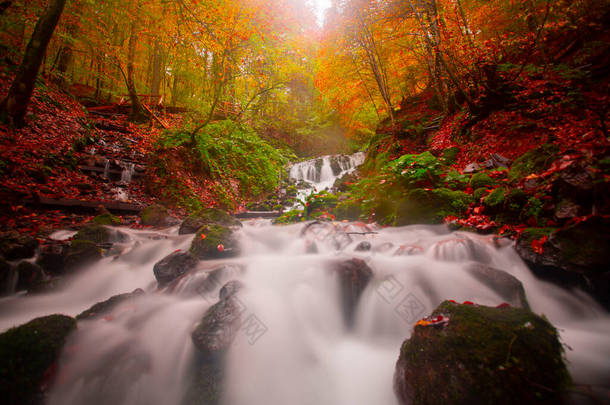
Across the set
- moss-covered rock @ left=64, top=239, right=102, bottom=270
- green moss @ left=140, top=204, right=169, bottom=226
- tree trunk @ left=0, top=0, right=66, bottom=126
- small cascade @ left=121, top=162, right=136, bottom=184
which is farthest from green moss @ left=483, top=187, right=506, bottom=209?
tree trunk @ left=0, top=0, right=66, bottom=126

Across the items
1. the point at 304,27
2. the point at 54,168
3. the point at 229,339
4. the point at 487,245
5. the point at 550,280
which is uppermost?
the point at 304,27

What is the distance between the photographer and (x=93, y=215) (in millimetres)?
5867

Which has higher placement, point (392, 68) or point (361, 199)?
point (392, 68)

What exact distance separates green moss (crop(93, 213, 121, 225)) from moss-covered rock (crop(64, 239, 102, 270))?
1389 mm

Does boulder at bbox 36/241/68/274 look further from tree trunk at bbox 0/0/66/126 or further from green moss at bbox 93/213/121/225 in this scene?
tree trunk at bbox 0/0/66/126

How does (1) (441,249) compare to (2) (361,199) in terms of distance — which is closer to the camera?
(1) (441,249)

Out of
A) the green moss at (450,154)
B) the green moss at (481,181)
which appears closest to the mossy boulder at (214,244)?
the green moss at (481,181)

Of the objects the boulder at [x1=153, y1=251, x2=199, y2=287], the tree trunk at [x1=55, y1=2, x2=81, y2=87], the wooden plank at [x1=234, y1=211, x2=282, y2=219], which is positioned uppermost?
the tree trunk at [x1=55, y1=2, x2=81, y2=87]

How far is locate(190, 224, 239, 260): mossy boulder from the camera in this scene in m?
4.33

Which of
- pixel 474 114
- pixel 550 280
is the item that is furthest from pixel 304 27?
pixel 550 280

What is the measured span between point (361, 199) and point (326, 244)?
2.47m

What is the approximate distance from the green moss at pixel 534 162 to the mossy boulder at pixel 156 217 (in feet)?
26.4

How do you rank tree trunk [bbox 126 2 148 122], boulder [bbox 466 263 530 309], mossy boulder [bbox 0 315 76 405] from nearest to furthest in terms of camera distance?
mossy boulder [bbox 0 315 76 405], boulder [bbox 466 263 530 309], tree trunk [bbox 126 2 148 122]

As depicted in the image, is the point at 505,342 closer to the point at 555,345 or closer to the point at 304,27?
the point at 555,345
